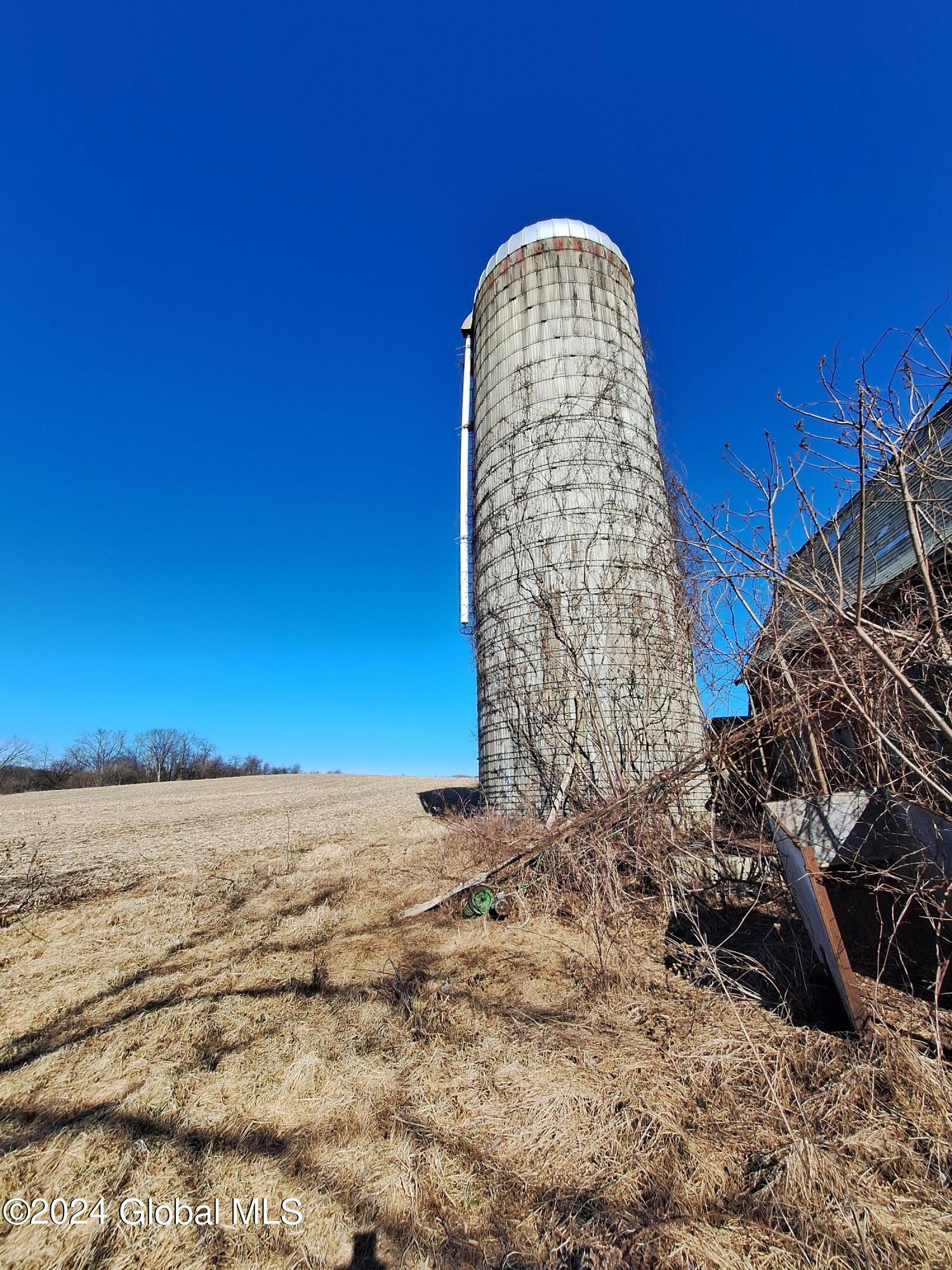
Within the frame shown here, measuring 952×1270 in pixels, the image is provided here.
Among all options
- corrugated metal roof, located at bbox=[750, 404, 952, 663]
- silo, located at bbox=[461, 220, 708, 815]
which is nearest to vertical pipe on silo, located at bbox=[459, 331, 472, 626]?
silo, located at bbox=[461, 220, 708, 815]

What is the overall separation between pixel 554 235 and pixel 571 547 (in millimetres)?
5517

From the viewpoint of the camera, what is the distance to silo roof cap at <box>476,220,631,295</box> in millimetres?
9094

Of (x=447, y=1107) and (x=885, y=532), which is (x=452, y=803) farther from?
(x=447, y=1107)

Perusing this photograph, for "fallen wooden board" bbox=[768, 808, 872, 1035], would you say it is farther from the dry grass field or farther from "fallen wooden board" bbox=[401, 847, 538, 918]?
"fallen wooden board" bbox=[401, 847, 538, 918]

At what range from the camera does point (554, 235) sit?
9055 millimetres

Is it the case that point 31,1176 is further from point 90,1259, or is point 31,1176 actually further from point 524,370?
point 524,370

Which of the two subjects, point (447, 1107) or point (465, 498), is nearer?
point (447, 1107)

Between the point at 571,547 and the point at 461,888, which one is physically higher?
the point at 571,547

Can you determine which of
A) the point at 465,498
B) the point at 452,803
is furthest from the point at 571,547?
the point at 452,803

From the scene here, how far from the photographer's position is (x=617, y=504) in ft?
25.7

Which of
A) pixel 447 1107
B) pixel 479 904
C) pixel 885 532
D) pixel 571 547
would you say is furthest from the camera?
pixel 571 547

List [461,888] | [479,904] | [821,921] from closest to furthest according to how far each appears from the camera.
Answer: [821,921]
[479,904]
[461,888]

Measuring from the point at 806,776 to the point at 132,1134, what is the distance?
15.6 feet

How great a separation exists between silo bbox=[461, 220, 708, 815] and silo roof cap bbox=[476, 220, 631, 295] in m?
0.03
